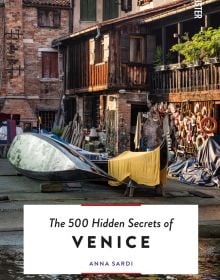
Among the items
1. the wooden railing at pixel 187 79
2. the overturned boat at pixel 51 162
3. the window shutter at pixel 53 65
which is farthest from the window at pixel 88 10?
the overturned boat at pixel 51 162

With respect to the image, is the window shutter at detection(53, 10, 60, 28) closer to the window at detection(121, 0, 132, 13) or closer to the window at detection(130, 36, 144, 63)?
the window at detection(121, 0, 132, 13)

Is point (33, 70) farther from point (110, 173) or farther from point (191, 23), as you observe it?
point (110, 173)

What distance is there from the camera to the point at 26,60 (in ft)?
103

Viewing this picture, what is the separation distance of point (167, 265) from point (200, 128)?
56.7ft

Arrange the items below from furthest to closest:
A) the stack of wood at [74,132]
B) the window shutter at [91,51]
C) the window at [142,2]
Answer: the window at [142,2] < the stack of wood at [74,132] < the window shutter at [91,51]

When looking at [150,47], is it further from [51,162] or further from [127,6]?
[51,162]

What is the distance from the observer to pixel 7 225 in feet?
38.1

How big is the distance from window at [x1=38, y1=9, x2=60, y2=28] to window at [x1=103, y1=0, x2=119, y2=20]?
2.57 m

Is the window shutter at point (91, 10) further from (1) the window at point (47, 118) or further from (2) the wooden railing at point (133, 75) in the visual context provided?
(2) the wooden railing at point (133, 75)

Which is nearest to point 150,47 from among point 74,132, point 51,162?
point 74,132

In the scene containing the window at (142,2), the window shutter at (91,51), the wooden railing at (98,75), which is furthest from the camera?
the window at (142,2)

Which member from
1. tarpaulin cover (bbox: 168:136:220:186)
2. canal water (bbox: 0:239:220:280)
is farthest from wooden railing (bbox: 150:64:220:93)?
canal water (bbox: 0:239:220:280)

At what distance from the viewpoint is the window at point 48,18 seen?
3167cm

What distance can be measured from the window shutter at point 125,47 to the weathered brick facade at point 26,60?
7.92 metres
